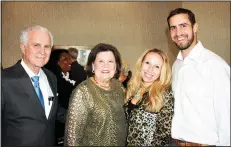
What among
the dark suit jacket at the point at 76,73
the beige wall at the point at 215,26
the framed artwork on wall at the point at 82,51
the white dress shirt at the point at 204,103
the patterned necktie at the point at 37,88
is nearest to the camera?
the white dress shirt at the point at 204,103

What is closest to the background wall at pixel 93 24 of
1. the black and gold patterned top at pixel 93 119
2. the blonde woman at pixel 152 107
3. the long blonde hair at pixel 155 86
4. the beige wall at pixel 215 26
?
the beige wall at pixel 215 26

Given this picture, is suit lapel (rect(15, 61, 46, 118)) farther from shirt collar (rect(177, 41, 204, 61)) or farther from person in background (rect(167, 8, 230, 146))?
shirt collar (rect(177, 41, 204, 61))

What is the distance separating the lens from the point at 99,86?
2127 mm

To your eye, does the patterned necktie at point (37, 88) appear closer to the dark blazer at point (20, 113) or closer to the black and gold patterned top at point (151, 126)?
the dark blazer at point (20, 113)

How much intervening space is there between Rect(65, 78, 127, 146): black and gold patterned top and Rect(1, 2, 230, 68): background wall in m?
4.13

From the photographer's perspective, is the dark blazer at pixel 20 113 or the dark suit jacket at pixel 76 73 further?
the dark suit jacket at pixel 76 73

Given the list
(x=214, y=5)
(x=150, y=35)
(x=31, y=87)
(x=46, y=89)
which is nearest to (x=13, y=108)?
(x=31, y=87)

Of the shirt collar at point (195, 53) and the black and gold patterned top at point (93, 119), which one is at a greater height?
the shirt collar at point (195, 53)

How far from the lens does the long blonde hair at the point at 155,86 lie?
6.46 ft

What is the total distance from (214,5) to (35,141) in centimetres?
298

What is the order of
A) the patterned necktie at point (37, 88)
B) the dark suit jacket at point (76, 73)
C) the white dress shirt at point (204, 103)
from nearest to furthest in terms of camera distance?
1. the white dress shirt at point (204, 103)
2. the patterned necktie at point (37, 88)
3. the dark suit jacket at point (76, 73)

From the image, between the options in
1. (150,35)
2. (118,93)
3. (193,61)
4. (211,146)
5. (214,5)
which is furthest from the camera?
(150,35)

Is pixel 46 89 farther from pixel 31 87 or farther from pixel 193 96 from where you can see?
pixel 193 96

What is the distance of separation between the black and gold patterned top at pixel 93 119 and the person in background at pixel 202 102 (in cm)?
47
